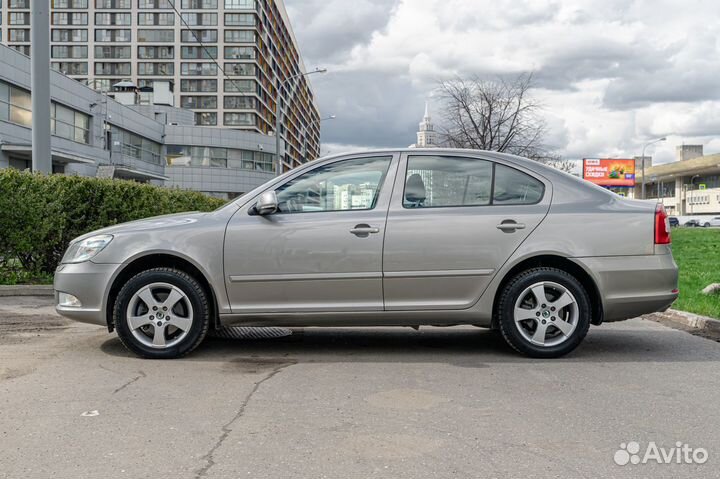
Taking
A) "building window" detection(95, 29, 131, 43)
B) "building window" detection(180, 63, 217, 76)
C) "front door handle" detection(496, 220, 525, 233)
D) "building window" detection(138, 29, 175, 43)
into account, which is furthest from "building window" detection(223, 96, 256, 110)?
"front door handle" detection(496, 220, 525, 233)

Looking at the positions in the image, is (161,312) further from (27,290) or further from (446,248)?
(27,290)

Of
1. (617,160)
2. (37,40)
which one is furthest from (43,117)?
(617,160)

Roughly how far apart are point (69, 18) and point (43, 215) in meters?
84.9

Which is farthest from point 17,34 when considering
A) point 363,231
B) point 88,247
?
point 363,231

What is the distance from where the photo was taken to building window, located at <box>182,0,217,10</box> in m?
83.0

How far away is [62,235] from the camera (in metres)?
10.4

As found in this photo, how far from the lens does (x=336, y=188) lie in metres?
5.58

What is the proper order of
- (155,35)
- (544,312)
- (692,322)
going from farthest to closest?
(155,35)
(692,322)
(544,312)

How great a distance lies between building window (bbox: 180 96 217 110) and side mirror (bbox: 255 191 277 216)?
274 ft

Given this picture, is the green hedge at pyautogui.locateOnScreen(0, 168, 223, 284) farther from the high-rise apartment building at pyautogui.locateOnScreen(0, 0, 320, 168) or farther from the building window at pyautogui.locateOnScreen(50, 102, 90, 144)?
the high-rise apartment building at pyautogui.locateOnScreen(0, 0, 320, 168)

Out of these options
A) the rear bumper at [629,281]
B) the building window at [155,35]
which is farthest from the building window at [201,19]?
the rear bumper at [629,281]

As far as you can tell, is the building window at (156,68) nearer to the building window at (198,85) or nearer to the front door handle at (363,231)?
the building window at (198,85)

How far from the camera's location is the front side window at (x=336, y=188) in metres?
5.52

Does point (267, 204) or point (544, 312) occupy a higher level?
point (267, 204)
